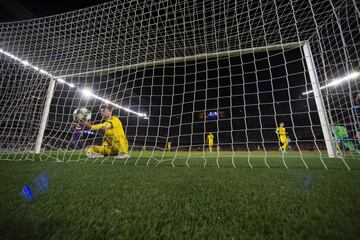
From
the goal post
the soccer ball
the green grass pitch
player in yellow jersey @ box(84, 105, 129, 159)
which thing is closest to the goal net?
the goal post

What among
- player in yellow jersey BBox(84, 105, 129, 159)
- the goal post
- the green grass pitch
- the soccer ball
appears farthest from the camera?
player in yellow jersey BBox(84, 105, 129, 159)

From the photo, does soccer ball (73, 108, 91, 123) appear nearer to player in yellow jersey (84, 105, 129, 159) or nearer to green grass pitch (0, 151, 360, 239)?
player in yellow jersey (84, 105, 129, 159)

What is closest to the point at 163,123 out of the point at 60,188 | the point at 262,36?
the point at 262,36

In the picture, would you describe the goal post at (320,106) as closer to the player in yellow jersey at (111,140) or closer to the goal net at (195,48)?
the goal net at (195,48)

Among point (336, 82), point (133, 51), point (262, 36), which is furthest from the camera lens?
point (133, 51)

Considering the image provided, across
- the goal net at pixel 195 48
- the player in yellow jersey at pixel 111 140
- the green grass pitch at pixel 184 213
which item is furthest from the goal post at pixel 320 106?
the player in yellow jersey at pixel 111 140

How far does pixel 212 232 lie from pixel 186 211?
20 cm

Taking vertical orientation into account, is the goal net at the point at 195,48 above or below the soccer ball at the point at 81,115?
above

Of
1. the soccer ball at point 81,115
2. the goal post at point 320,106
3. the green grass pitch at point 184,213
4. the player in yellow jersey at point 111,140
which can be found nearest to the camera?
the green grass pitch at point 184,213

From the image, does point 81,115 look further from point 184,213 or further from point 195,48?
point 184,213

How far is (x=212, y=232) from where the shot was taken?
0.52 metres

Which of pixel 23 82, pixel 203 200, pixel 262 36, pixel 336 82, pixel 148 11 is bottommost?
pixel 203 200

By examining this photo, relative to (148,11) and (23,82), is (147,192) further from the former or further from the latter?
(23,82)

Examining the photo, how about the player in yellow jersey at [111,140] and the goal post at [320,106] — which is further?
the player in yellow jersey at [111,140]
